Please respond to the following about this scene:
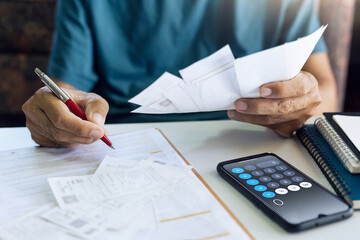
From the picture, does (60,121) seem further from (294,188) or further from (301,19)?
(301,19)

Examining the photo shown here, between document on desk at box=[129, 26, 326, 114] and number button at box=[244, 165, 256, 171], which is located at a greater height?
document on desk at box=[129, 26, 326, 114]

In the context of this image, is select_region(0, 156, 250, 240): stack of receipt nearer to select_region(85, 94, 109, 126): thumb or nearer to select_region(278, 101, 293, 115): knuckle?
select_region(85, 94, 109, 126): thumb

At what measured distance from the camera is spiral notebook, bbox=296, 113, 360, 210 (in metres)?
0.46

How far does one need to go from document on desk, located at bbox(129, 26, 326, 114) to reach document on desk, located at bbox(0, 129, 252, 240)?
83 millimetres

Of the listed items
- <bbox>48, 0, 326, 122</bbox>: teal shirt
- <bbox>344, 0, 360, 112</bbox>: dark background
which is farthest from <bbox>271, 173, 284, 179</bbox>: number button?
<bbox>344, 0, 360, 112</bbox>: dark background

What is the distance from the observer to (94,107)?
603 mm

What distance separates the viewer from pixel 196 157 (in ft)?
1.92

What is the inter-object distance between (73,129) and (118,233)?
0.23 metres

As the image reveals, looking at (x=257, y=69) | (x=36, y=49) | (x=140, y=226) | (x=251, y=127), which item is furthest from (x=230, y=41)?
(x=36, y=49)

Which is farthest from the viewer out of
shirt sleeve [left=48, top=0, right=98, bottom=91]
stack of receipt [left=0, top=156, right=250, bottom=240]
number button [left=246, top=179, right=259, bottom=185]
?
shirt sleeve [left=48, top=0, right=98, bottom=91]

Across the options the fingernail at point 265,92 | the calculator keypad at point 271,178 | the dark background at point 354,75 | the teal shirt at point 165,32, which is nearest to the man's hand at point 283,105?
the fingernail at point 265,92

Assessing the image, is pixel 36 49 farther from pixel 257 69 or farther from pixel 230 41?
pixel 257 69

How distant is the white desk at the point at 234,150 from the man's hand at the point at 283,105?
0.03 metres

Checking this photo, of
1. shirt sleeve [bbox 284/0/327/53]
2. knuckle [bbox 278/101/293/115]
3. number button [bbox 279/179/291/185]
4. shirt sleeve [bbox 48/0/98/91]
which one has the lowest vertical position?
shirt sleeve [bbox 48/0/98/91]
